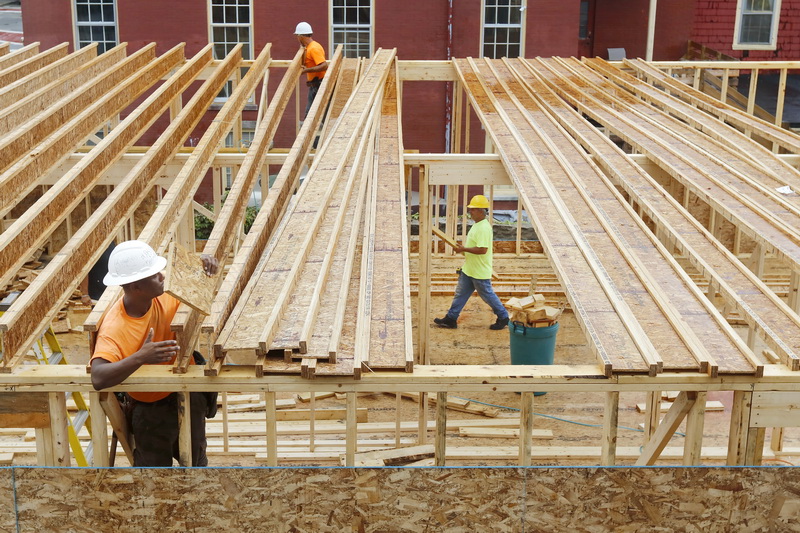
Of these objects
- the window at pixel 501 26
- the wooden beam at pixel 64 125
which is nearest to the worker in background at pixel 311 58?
the wooden beam at pixel 64 125

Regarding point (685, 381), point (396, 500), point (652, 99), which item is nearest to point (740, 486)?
point (685, 381)

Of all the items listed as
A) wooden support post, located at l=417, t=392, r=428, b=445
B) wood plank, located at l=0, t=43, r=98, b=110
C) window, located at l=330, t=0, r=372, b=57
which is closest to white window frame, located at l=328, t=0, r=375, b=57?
window, located at l=330, t=0, r=372, b=57

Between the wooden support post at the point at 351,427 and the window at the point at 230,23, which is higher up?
the window at the point at 230,23

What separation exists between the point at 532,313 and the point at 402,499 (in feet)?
18.1

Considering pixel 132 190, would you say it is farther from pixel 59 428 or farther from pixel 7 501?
pixel 7 501

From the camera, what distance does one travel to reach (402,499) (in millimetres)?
5496

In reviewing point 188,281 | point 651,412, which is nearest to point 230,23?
point 651,412

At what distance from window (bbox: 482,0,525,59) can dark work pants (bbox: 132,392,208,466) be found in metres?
16.6

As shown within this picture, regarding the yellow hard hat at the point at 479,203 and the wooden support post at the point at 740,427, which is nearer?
the wooden support post at the point at 740,427

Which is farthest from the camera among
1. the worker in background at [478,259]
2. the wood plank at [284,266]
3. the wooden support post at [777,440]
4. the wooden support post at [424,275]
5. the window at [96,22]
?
the window at [96,22]

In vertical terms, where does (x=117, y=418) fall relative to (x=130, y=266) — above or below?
below

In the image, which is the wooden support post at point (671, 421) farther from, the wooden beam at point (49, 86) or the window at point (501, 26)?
the window at point (501, 26)

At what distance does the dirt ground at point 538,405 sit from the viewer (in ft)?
32.0

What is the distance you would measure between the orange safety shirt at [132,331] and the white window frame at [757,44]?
21.9 m
